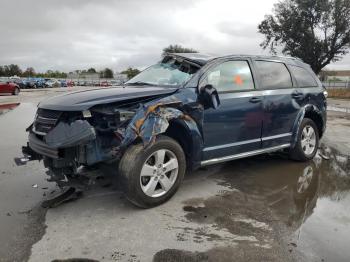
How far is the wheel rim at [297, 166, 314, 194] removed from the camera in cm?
546

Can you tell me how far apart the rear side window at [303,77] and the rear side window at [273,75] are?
235mm

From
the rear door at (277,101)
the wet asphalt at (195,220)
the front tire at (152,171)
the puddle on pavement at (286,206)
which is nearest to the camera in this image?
the wet asphalt at (195,220)

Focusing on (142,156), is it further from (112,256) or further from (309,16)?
(309,16)

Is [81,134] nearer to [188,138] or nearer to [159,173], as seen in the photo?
[159,173]

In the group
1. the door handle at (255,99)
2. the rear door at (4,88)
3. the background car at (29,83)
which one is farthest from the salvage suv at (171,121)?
the background car at (29,83)

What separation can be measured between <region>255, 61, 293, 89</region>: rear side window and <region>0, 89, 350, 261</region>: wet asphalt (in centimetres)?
139

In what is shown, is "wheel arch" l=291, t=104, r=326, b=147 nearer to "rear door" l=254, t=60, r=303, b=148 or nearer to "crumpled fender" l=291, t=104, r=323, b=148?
"crumpled fender" l=291, t=104, r=323, b=148

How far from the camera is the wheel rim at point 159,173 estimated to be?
14.6 feet

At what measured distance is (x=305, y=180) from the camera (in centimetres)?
586

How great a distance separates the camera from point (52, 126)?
14.7ft

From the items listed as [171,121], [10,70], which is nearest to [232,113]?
[171,121]

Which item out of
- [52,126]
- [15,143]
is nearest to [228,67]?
[52,126]

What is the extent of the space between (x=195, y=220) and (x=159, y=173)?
0.69 meters

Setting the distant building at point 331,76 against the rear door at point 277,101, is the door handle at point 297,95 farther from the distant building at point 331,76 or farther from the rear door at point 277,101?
the distant building at point 331,76
